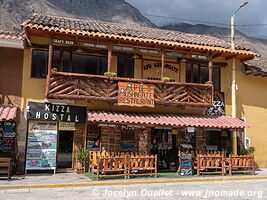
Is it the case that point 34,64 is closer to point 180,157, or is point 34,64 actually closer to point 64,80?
point 64,80

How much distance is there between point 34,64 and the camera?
1688cm

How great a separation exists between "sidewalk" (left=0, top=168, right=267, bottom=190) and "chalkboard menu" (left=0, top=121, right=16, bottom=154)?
1594mm

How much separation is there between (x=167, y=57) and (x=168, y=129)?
12.5 feet

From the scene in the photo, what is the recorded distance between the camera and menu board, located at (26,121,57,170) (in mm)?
16016

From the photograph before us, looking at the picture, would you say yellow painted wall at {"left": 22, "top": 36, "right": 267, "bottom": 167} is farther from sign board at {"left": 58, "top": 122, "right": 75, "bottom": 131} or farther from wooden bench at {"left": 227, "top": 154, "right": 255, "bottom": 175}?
sign board at {"left": 58, "top": 122, "right": 75, "bottom": 131}

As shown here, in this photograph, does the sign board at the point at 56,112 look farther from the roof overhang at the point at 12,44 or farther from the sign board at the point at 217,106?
the sign board at the point at 217,106

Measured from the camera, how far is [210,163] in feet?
54.6

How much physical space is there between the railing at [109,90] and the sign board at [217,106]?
1416mm

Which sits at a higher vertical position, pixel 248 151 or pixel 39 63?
pixel 39 63

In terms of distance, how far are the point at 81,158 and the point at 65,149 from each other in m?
1.22

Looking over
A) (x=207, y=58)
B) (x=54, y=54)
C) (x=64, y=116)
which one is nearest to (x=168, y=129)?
(x=207, y=58)

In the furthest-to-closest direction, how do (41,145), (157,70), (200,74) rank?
(200,74), (157,70), (41,145)

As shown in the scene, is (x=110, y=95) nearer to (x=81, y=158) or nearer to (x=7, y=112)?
(x=81, y=158)

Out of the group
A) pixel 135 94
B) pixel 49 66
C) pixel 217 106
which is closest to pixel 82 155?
pixel 135 94
